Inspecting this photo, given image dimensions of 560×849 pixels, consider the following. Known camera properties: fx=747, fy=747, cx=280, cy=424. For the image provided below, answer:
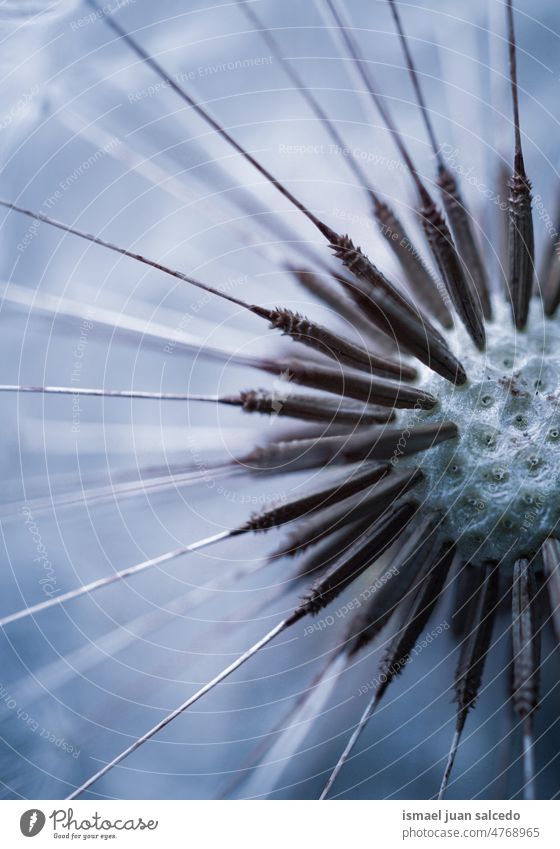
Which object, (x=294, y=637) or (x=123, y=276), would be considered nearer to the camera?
(x=294, y=637)

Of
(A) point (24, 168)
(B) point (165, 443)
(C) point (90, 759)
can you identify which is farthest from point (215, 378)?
(C) point (90, 759)

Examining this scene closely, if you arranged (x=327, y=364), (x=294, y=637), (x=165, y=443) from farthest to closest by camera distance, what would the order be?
(x=165, y=443)
(x=294, y=637)
(x=327, y=364)

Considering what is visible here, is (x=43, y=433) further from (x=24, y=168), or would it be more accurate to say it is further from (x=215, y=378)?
(x=24, y=168)

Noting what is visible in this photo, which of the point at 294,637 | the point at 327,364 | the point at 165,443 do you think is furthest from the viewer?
the point at 165,443

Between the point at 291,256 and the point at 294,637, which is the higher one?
the point at 291,256

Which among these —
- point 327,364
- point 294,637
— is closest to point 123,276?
point 327,364
